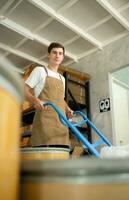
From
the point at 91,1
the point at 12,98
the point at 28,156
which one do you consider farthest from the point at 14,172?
the point at 91,1

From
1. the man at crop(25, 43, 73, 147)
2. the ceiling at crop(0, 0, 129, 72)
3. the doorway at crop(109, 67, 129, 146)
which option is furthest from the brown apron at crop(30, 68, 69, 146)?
the doorway at crop(109, 67, 129, 146)

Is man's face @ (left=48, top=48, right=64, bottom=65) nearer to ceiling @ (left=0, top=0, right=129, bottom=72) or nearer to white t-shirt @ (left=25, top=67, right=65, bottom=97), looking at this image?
white t-shirt @ (left=25, top=67, right=65, bottom=97)

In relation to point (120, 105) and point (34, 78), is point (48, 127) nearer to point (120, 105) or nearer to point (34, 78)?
point (34, 78)

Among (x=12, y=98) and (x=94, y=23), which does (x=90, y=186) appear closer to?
(x=12, y=98)

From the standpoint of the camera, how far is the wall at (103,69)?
3418mm

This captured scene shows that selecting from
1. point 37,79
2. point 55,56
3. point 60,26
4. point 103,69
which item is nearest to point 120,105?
point 103,69

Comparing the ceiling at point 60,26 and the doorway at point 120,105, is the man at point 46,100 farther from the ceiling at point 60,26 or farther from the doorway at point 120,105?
the doorway at point 120,105

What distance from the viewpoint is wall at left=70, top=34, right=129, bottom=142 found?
11.2 ft

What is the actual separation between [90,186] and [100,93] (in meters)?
3.23

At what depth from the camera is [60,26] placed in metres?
3.38

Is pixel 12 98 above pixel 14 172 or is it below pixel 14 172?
above

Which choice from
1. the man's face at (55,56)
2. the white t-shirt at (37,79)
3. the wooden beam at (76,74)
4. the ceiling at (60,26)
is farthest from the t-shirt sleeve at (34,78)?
the wooden beam at (76,74)

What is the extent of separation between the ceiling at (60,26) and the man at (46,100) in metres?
1.06

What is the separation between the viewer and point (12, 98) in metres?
0.45
